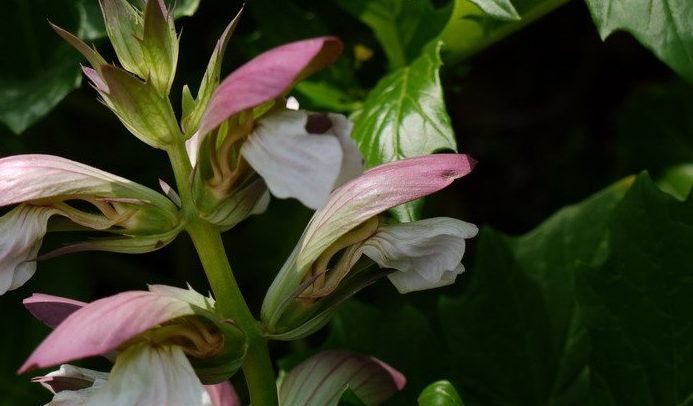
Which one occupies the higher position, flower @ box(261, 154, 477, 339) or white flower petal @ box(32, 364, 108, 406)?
flower @ box(261, 154, 477, 339)

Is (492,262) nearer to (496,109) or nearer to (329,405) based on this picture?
(329,405)

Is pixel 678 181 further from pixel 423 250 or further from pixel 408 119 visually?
pixel 423 250

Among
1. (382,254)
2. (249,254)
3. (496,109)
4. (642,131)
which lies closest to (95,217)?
(382,254)

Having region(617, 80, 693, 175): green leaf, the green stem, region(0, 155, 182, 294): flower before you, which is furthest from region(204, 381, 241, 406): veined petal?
region(617, 80, 693, 175): green leaf

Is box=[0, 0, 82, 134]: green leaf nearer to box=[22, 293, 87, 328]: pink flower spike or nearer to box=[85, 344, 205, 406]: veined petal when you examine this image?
box=[22, 293, 87, 328]: pink flower spike

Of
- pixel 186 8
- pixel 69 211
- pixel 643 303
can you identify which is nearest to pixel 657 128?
pixel 643 303

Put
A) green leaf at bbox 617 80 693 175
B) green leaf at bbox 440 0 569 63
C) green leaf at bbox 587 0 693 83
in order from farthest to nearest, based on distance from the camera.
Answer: green leaf at bbox 617 80 693 175, green leaf at bbox 440 0 569 63, green leaf at bbox 587 0 693 83
